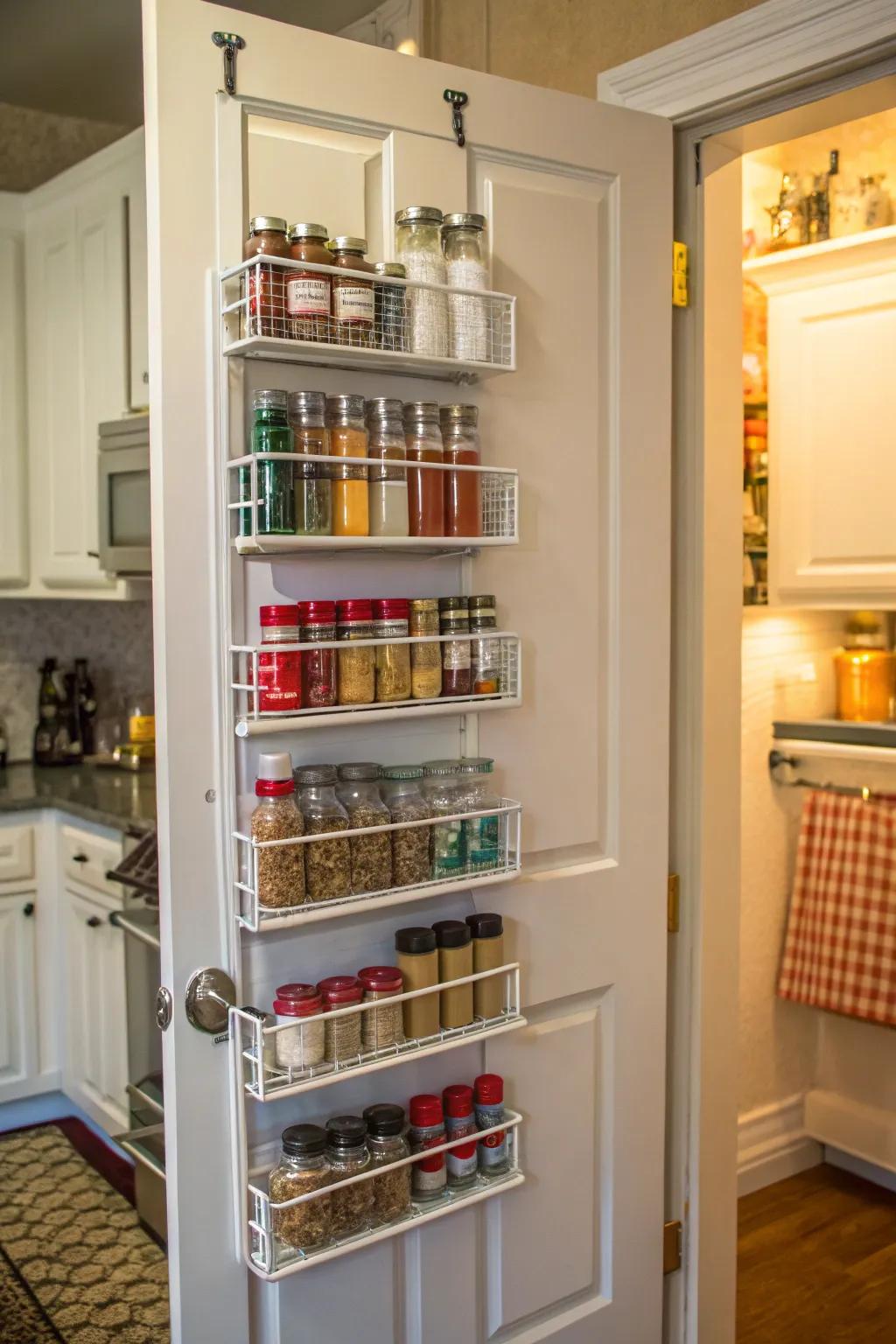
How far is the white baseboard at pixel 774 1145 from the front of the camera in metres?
3.02

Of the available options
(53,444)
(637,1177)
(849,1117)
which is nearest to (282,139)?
(637,1177)

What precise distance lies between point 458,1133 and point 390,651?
2.19 feet

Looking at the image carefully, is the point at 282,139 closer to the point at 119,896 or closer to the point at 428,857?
the point at 428,857

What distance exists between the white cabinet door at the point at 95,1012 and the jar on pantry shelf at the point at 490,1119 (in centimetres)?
157

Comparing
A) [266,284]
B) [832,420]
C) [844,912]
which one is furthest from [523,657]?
[844,912]

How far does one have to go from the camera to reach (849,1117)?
3031mm

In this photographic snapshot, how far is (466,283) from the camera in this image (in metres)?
1.53

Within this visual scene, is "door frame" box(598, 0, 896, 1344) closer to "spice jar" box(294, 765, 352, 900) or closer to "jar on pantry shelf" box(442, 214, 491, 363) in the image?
"jar on pantry shelf" box(442, 214, 491, 363)

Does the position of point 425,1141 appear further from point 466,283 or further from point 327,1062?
point 466,283

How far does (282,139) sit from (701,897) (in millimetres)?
1316

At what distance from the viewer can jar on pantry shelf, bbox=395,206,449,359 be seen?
147cm

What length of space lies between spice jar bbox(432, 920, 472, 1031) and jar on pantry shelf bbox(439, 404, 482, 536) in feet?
1.71

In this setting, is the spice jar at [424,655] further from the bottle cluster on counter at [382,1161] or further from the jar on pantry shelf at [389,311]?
the bottle cluster on counter at [382,1161]

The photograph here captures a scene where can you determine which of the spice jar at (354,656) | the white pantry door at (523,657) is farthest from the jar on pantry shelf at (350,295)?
the spice jar at (354,656)
